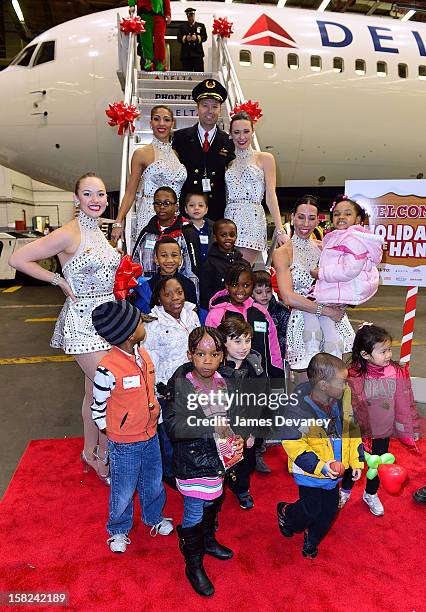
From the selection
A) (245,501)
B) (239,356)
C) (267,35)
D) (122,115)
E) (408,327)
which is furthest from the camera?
(267,35)

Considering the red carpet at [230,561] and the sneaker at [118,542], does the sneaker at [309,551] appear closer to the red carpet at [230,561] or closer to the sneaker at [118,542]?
the red carpet at [230,561]

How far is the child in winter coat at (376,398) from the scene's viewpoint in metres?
3.02

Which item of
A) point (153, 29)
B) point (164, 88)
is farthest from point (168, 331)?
point (153, 29)

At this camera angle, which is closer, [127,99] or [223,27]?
[127,99]

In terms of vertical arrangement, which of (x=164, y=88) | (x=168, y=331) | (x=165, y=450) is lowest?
(x=165, y=450)

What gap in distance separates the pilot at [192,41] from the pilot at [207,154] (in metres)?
4.38

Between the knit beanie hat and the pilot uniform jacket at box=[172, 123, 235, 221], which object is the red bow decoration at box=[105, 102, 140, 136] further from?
the knit beanie hat

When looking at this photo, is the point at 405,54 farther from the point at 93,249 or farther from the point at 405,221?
the point at 93,249

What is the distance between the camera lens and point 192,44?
309 inches

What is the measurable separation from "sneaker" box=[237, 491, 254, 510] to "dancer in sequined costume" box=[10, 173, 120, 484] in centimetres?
126

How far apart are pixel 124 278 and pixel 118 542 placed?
4.89 feet

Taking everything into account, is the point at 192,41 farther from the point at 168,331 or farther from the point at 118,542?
the point at 118,542

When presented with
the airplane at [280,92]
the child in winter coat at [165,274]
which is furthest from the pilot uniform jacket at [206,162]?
the airplane at [280,92]

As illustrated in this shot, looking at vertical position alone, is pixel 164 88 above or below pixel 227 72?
below
